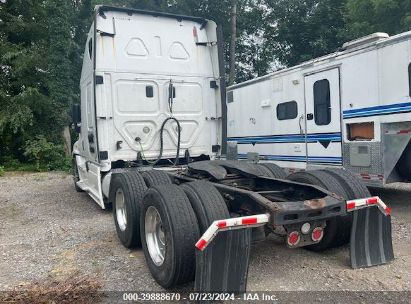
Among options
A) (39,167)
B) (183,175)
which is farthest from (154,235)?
(39,167)

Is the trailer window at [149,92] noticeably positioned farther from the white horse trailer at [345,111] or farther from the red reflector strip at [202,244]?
the red reflector strip at [202,244]

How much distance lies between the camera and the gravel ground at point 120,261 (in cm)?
389

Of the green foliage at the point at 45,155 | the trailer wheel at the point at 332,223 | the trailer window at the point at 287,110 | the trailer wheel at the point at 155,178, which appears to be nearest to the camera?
the trailer wheel at the point at 332,223

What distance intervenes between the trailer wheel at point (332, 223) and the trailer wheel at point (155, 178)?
1.84 metres

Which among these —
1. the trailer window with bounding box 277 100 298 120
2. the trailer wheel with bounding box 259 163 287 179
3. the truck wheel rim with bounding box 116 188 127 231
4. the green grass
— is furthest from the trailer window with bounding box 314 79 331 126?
the green grass

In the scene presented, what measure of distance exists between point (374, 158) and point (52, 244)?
5.26 metres

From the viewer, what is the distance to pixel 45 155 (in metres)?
18.0

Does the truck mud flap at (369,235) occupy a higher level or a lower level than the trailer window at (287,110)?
lower

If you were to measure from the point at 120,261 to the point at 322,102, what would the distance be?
517cm

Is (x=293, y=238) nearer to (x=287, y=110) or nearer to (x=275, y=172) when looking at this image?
(x=275, y=172)

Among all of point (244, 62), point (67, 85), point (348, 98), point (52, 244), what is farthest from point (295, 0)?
point (52, 244)

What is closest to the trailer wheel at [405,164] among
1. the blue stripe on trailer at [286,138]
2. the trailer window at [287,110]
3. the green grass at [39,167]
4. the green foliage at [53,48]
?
the blue stripe on trailer at [286,138]

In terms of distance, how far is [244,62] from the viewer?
25750 millimetres

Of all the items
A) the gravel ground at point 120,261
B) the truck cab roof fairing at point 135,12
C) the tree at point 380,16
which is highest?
the tree at point 380,16
